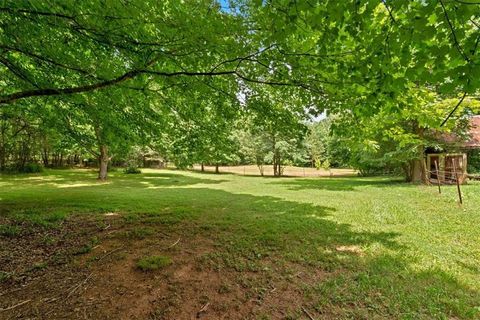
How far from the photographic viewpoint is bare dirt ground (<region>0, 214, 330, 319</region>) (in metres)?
3.04

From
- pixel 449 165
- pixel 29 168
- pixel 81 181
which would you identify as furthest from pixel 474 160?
pixel 29 168

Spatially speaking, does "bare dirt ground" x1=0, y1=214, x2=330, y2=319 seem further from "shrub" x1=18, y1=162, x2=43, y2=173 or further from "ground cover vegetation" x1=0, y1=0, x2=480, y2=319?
"shrub" x1=18, y1=162, x2=43, y2=173

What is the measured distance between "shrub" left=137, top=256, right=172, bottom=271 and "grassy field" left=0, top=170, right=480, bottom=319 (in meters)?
0.02

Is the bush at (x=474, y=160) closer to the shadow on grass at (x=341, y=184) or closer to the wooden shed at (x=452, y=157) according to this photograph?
the wooden shed at (x=452, y=157)

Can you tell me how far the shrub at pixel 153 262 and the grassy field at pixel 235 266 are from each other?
2cm

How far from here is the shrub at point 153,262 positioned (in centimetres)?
399

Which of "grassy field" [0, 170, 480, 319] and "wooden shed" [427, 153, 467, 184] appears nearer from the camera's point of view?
"grassy field" [0, 170, 480, 319]

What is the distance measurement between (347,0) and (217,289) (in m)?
3.67

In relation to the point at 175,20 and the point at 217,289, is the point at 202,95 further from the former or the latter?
the point at 217,289

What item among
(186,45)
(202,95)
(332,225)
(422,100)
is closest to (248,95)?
(202,95)

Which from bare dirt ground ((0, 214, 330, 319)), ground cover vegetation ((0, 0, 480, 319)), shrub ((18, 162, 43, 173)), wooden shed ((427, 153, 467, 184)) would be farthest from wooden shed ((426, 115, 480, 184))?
shrub ((18, 162, 43, 173))

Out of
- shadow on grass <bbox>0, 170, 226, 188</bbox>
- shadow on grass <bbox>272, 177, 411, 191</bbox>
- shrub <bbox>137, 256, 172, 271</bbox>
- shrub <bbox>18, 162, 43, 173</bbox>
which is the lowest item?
shadow on grass <bbox>272, 177, 411, 191</bbox>

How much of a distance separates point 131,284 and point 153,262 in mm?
622

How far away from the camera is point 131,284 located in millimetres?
3561
